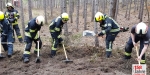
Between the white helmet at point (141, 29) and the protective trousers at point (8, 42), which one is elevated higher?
the white helmet at point (141, 29)

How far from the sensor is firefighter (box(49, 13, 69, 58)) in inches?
319

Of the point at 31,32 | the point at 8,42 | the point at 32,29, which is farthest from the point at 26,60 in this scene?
the point at 8,42

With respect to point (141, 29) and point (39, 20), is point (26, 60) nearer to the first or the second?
point (39, 20)

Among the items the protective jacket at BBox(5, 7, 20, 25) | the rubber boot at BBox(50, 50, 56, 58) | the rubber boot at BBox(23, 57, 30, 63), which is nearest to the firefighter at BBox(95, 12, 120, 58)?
the rubber boot at BBox(50, 50, 56, 58)

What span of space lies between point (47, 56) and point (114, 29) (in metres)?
2.90

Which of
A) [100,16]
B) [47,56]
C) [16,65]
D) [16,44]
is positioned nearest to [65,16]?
[100,16]

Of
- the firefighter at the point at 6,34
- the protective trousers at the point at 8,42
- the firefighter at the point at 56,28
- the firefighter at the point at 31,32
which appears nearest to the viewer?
the firefighter at the point at 31,32

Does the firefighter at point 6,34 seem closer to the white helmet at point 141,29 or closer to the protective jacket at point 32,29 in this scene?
the protective jacket at point 32,29

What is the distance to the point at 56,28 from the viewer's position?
8.27m

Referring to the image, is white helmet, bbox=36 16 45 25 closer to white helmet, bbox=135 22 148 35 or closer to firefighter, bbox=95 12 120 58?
firefighter, bbox=95 12 120 58

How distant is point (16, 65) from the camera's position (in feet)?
25.4

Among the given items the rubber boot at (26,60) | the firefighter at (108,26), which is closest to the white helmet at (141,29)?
the firefighter at (108,26)

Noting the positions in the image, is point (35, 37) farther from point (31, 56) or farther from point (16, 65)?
point (16, 65)

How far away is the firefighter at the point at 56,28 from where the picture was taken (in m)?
8.10
